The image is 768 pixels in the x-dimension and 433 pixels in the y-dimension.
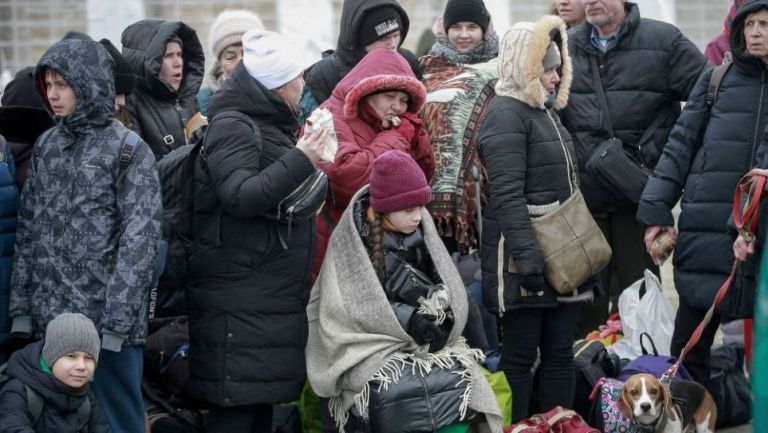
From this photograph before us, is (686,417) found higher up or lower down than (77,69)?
lower down

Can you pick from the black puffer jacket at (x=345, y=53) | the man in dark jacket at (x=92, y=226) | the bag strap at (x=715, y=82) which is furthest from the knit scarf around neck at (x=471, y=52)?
the man in dark jacket at (x=92, y=226)

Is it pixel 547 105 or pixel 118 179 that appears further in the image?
pixel 547 105

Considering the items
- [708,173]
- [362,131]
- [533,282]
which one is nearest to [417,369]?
[533,282]

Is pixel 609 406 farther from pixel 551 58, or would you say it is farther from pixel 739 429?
pixel 551 58

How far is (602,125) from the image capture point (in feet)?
26.9

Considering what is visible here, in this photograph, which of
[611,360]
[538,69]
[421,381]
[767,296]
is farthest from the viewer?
[611,360]

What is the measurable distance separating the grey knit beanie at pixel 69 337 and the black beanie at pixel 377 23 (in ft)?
7.84

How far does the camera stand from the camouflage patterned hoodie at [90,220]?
19.9 feet

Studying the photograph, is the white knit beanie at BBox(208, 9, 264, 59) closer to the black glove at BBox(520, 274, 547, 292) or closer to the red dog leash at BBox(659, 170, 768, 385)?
the black glove at BBox(520, 274, 547, 292)

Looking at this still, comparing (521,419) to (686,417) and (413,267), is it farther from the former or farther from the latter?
(413,267)

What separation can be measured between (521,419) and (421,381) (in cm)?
124

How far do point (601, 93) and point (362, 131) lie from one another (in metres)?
1.72

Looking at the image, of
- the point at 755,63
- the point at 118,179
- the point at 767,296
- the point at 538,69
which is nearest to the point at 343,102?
the point at 538,69

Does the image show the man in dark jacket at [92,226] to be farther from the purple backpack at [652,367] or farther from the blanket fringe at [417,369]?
the purple backpack at [652,367]
